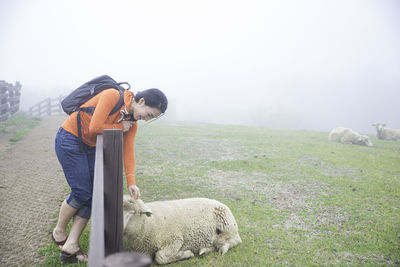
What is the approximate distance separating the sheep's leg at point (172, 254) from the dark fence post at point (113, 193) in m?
1.33

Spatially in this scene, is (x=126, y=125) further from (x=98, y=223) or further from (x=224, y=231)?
(x=224, y=231)

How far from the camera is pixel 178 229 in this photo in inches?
150

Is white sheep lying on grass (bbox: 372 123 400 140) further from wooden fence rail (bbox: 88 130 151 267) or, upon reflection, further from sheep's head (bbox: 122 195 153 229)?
wooden fence rail (bbox: 88 130 151 267)

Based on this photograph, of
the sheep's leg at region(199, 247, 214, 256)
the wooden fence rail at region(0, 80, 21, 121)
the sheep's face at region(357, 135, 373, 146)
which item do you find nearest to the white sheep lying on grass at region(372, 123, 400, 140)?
the sheep's face at region(357, 135, 373, 146)

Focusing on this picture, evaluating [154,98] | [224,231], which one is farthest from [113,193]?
[224,231]

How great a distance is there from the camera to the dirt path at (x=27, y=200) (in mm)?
3717

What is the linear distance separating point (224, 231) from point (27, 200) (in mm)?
4102

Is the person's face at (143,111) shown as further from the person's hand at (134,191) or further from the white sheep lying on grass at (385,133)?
the white sheep lying on grass at (385,133)

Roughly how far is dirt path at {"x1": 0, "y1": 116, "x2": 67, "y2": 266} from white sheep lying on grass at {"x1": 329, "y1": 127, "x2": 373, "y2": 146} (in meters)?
16.1

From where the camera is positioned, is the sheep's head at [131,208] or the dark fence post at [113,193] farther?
the sheep's head at [131,208]

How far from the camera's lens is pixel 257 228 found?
5023mm

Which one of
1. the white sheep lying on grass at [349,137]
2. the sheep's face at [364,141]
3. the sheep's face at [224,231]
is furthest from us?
the white sheep lying on grass at [349,137]

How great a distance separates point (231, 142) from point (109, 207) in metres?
12.7

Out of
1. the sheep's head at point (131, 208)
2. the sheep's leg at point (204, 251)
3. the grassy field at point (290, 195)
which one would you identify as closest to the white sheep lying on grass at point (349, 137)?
the grassy field at point (290, 195)
